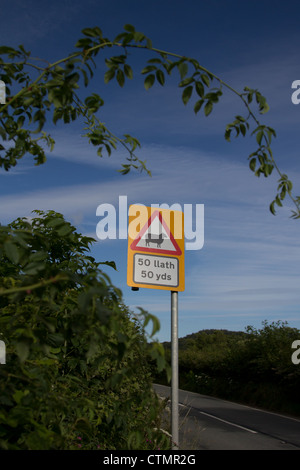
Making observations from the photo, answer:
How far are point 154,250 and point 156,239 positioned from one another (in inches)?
5.1

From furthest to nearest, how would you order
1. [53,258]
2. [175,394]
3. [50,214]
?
[50,214], [53,258], [175,394]

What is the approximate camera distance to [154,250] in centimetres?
484

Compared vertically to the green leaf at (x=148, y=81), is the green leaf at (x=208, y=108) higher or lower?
lower

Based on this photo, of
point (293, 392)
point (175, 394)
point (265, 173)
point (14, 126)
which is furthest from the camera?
point (293, 392)

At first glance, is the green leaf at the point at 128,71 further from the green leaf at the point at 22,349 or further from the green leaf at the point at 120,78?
the green leaf at the point at 22,349

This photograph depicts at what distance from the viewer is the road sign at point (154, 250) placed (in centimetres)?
470

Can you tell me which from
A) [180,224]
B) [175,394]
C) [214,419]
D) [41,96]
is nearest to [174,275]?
[180,224]

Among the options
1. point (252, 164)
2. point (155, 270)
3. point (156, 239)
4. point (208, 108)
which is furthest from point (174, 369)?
point (208, 108)

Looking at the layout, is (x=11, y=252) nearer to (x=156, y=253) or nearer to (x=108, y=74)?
(x=108, y=74)

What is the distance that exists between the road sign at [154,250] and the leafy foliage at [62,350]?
0.41 m

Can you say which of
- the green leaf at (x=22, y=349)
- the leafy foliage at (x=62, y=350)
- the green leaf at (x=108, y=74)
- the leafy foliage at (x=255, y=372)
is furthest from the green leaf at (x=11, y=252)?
the leafy foliage at (x=255, y=372)

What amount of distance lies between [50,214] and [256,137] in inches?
130
